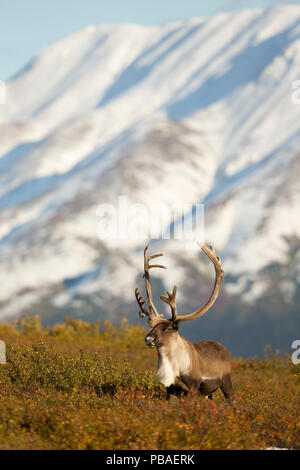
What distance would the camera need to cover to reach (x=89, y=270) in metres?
120

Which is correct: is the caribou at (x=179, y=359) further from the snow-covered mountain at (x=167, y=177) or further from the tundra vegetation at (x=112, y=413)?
the snow-covered mountain at (x=167, y=177)

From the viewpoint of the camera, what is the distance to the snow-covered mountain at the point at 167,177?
11531 cm

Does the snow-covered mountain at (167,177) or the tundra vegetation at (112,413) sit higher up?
the snow-covered mountain at (167,177)

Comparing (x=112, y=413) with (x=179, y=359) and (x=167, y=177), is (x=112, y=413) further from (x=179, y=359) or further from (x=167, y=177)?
(x=167, y=177)

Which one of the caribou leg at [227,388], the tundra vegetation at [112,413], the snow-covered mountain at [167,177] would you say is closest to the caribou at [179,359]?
the caribou leg at [227,388]

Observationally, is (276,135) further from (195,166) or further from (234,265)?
(234,265)

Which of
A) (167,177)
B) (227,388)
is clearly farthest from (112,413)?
(167,177)

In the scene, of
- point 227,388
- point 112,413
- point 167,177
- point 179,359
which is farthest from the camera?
point 167,177

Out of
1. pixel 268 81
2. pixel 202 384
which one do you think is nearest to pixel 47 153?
pixel 268 81

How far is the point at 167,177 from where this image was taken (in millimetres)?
142750

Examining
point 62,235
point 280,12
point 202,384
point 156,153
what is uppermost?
point 280,12

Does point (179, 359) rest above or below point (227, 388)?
above

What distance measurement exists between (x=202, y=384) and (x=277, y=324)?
93466 mm
